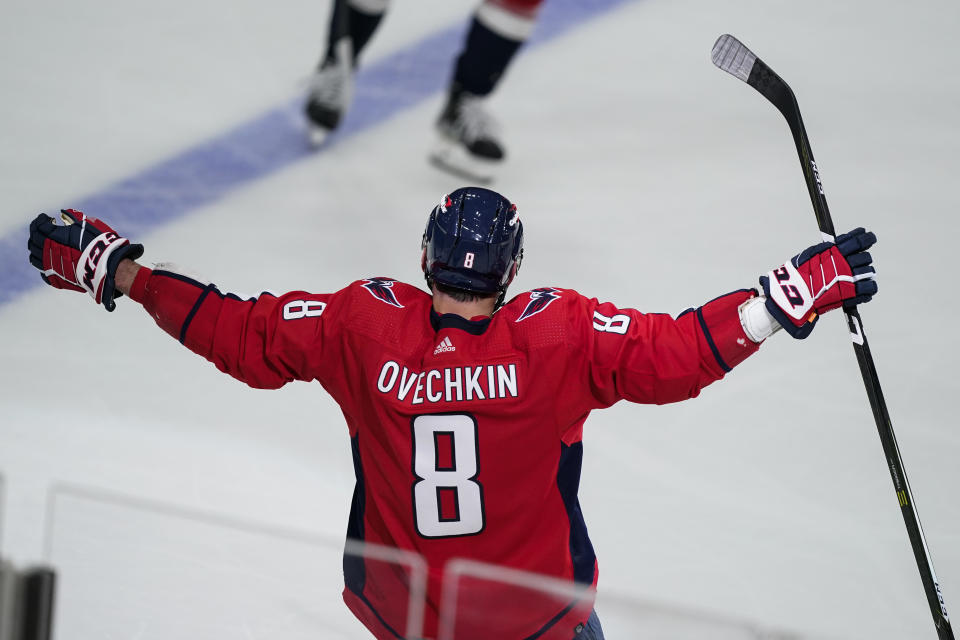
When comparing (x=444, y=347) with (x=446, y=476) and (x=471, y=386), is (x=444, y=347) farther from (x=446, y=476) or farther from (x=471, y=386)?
(x=446, y=476)

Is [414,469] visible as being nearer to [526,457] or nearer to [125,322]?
[526,457]

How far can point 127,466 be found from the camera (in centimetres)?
359

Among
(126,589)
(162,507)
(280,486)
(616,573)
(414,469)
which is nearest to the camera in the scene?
(162,507)

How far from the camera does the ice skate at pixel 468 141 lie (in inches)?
186

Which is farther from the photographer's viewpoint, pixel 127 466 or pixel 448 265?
pixel 127 466

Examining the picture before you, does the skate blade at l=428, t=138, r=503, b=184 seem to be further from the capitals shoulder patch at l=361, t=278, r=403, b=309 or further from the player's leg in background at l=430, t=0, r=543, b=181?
the capitals shoulder patch at l=361, t=278, r=403, b=309

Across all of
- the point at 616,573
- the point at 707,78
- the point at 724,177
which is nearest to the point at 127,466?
the point at 616,573

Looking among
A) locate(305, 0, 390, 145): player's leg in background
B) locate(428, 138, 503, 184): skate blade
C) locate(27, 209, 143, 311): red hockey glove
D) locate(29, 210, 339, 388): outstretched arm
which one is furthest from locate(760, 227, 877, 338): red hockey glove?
locate(305, 0, 390, 145): player's leg in background

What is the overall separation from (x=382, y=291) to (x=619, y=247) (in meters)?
2.15

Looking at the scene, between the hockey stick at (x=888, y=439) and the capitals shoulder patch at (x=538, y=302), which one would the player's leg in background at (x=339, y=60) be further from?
the capitals shoulder patch at (x=538, y=302)

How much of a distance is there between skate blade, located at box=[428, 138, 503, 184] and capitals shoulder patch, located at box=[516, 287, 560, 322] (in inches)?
98.5

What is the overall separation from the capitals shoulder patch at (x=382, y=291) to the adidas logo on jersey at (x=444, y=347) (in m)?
0.12

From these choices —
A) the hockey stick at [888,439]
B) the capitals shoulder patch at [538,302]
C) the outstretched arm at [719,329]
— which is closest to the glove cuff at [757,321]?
the outstretched arm at [719,329]

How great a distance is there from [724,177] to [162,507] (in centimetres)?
352
